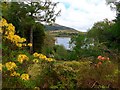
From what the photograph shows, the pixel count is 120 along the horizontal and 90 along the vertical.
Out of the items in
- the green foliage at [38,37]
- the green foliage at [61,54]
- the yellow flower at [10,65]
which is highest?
the yellow flower at [10,65]

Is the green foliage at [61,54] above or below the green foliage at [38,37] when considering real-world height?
below

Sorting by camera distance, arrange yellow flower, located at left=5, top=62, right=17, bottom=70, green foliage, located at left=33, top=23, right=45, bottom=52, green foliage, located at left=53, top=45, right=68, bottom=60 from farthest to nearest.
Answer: green foliage, located at left=33, top=23, right=45, bottom=52 < green foliage, located at left=53, top=45, right=68, bottom=60 < yellow flower, located at left=5, top=62, right=17, bottom=70

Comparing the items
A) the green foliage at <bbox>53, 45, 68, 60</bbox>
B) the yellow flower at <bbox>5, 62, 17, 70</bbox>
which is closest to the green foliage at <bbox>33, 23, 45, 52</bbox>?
the green foliage at <bbox>53, 45, 68, 60</bbox>

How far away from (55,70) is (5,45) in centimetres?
245

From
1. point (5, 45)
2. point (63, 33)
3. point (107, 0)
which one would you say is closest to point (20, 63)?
point (5, 45)

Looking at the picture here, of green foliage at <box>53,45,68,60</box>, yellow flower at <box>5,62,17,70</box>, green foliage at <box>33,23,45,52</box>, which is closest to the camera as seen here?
yellow flower at <box>5,62,17,70</box>

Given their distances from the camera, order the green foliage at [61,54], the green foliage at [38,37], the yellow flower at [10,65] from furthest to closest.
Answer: the green foliage at [38,37] → the green foliage at [61,54] → the yellow flower at [10,65]

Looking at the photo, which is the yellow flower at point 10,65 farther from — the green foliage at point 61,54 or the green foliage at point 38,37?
the green foliage at point 38,37

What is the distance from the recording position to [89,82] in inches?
241

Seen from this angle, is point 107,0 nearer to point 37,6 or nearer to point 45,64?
point 37,6

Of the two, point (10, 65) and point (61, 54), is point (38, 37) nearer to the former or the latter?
point (61, 54)

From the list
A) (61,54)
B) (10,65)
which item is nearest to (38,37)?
(61,54)

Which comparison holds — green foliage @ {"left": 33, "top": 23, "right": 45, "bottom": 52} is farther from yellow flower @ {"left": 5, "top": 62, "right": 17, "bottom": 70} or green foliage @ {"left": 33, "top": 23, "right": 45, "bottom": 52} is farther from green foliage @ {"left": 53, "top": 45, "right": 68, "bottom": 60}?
yellow flower @ {"left": 5, "top": 62, "right": 17, "bottom": 70}

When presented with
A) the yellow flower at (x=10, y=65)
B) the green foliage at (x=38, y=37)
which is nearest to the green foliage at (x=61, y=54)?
the green foliage at (x=38, y=37)
